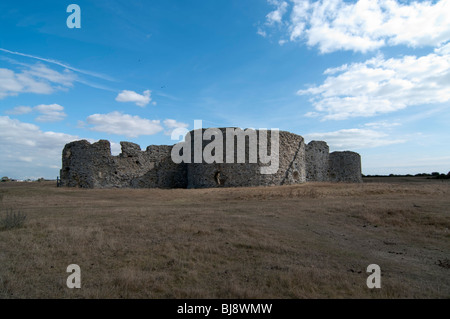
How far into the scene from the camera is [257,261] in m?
4.78

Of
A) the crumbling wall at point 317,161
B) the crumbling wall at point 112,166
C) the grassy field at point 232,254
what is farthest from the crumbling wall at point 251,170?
the grassy field at point 232,254

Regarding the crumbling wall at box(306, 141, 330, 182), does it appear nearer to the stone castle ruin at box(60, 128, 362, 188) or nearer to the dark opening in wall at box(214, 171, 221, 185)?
the stone castle ruin at box(60, 128, 362, 188)

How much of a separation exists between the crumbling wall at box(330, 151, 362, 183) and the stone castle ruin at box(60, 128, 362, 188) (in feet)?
25.9

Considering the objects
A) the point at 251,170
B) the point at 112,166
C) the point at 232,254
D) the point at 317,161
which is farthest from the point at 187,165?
the point at 232,254

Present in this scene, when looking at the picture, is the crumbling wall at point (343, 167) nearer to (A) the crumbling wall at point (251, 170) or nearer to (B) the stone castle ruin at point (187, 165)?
(B) the stone castle ruin at point (187, 165)

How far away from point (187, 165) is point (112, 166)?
6.75m

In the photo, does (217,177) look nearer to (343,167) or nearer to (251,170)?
(251,170)

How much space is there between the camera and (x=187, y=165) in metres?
25.9

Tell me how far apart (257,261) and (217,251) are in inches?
34.1

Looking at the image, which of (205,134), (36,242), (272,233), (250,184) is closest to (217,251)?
(272,233)

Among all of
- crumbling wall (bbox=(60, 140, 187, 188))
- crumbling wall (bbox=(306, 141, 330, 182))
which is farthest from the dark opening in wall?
crumbling wall (bbox=(306, 141, 330, 182))

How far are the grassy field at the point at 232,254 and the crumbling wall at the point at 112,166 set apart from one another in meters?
12.5

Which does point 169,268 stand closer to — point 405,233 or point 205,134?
point 405,233

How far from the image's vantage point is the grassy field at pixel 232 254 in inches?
145
